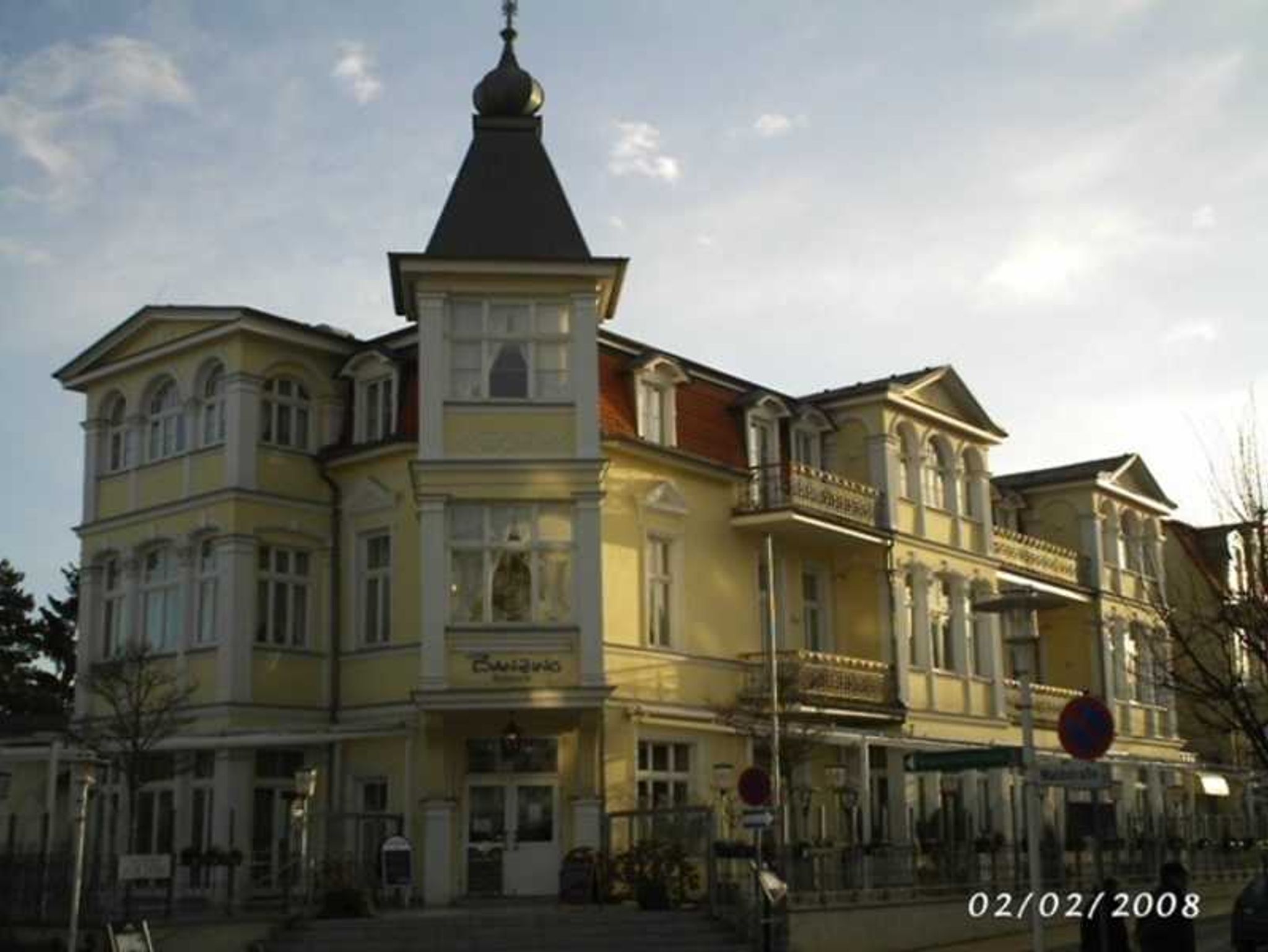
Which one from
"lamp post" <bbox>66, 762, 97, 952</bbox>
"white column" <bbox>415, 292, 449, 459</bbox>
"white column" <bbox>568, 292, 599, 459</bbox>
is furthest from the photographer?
"white column" <bbox>568, 292, 599, 459</bbox>

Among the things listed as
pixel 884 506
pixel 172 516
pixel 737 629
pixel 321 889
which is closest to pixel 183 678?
pixel 172 516

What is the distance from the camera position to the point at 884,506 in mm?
34562

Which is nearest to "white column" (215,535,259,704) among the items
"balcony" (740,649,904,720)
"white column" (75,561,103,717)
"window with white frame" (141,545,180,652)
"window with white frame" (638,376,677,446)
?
"window with white frame" (141,545,180,652)

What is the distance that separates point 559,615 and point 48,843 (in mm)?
8914

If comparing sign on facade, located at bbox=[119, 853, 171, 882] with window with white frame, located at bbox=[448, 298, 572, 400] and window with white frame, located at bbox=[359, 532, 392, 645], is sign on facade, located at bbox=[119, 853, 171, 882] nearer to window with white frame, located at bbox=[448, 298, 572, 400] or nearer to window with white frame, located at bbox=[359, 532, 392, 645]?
window with white frame, located at bbox=[359, 532, 392, 645]

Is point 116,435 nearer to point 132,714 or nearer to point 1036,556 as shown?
point 132,714

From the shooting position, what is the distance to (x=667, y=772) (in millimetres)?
29047

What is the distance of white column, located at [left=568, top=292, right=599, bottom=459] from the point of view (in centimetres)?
2748

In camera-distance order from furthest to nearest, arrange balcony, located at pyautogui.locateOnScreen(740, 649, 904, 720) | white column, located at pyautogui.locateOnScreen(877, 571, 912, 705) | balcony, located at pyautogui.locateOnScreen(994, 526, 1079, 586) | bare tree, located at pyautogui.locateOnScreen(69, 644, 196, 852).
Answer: balcony, located at pyautogui.locateOnScreen(994, 526, 1079, 586)
white column, located at pyautogui.locateOnScreen(877, 571, 912, 705)
balcony, located at pyautogui.locateOnScreen(740, 649, 904, 720)
bare tree, located at pyautogui.locateOnScreen(69, 644, 196, 852)

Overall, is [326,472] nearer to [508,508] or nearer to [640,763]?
[508,508]

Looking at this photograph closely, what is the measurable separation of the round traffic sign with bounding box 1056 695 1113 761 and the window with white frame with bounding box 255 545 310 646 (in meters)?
19.6

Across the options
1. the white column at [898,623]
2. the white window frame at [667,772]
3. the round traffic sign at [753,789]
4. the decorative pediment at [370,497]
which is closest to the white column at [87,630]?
the decorative pediment at [370,497]

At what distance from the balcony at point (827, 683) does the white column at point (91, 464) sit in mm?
13245

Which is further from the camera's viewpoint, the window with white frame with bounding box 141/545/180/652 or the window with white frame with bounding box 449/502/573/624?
the window with white frame with bounding box 141/545/180/652
